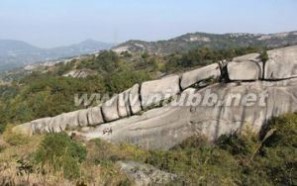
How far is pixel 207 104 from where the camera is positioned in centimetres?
2314

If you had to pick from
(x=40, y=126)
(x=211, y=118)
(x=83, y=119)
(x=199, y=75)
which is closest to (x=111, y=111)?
(x=83, y=119)

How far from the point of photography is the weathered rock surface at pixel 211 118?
21.9 m

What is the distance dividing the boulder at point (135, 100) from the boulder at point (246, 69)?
5.21m

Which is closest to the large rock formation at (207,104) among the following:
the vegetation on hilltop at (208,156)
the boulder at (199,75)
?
the boulder at (199,75)

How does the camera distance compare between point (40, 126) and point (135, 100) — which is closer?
point (135, 100)

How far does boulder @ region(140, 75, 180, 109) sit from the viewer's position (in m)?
25.3

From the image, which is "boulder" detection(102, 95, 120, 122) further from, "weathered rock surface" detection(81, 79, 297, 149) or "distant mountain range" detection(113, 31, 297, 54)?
"distant mountain range" detection(113, 31, 297, 54)

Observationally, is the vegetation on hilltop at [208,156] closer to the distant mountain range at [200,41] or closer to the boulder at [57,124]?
the boulder at [57,124]

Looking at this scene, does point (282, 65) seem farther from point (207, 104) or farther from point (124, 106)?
point (124, 106)

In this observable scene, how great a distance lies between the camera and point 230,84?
78.0 feet

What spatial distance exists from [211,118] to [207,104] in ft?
2.75

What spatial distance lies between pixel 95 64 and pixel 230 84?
1810 inches

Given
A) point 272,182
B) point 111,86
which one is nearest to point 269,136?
point 272,182

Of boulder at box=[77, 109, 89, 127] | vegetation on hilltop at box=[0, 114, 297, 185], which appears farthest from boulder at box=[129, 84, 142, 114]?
vegetation on hilltop at box=[0, 114, 297, 185]
